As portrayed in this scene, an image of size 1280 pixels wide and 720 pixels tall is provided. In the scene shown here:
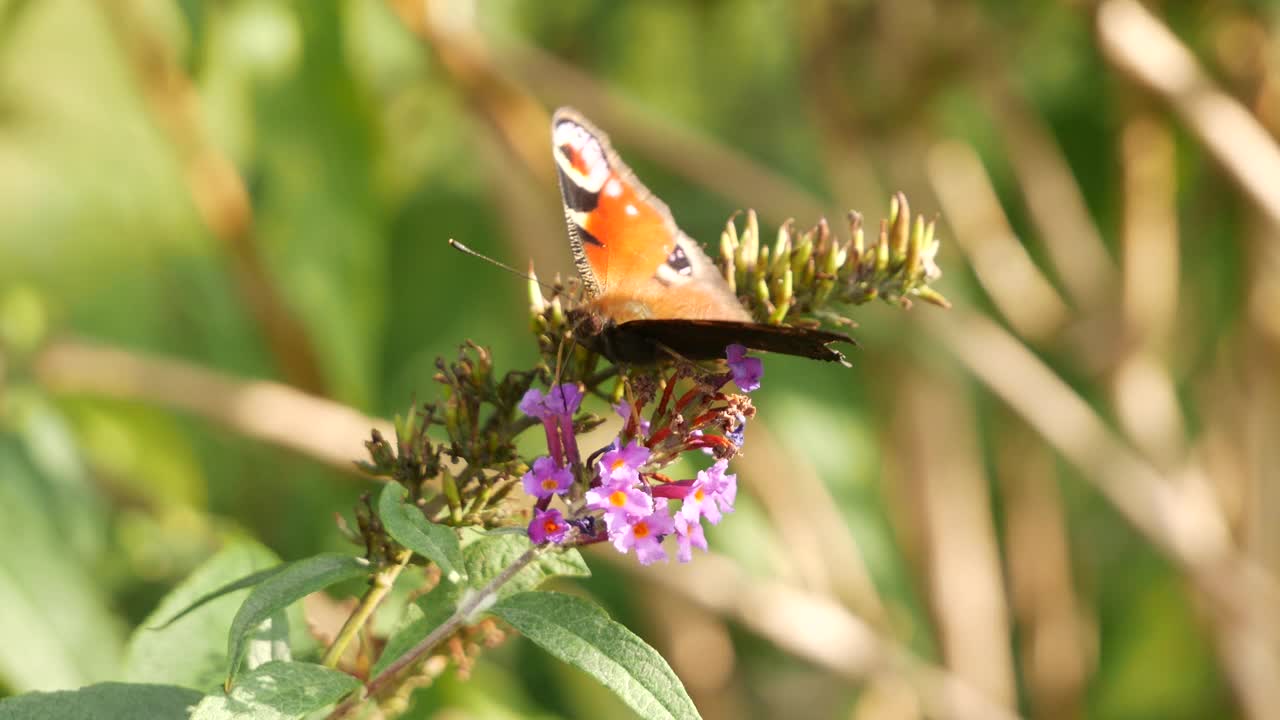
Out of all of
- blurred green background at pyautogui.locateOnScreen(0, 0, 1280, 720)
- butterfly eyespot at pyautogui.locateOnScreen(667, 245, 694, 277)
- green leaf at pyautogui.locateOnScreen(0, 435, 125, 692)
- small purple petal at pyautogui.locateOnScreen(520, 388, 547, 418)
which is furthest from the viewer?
blurred green background at pyautogui.locateOnScreen(0, 0, 1280, 720)

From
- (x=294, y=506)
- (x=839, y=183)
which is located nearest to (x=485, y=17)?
(x=839, y=183)

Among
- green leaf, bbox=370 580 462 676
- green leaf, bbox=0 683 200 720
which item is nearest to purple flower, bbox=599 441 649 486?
green leaf, bbox=370 580 462 676

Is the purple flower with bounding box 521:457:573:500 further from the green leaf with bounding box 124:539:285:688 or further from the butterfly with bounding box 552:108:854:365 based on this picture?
the green leaf with bounding box 124:539:285:688

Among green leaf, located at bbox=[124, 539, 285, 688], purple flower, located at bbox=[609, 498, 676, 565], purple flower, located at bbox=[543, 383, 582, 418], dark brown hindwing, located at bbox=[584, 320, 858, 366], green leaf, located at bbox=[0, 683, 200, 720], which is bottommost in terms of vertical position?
green leaf, located at bbox=[0, 683, 200, 720]

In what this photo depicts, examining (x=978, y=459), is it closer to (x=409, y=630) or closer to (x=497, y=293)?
(x=497, y=293)

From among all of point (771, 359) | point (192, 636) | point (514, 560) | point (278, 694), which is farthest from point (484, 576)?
point (771, 359)

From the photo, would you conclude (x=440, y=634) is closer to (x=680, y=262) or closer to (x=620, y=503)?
(x=620, y=503)

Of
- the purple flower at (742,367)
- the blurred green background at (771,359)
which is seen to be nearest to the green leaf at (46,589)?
the blurred green background at (771,359)
